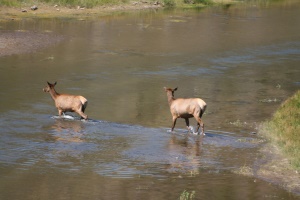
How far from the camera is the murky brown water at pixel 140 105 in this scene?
48.1 feet

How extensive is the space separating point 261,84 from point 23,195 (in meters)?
16.6

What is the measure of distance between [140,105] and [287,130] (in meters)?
5.94

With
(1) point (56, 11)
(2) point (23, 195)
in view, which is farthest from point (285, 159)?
(1) point (56, 11)

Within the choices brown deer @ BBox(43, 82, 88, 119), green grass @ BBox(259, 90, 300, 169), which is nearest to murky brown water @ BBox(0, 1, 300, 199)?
brown deer @ BBox(43, 82, 88, 119)

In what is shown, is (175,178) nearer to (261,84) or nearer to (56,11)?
(261,84)

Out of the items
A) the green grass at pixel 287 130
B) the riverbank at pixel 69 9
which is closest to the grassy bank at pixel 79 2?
the riverbank at pixel 69 9

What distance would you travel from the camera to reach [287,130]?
1925cm

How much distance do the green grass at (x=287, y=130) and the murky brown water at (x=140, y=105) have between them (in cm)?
59

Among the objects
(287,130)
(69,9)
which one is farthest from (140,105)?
(69,9)

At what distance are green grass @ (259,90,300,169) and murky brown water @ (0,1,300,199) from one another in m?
0.59

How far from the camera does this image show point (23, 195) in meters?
13.7

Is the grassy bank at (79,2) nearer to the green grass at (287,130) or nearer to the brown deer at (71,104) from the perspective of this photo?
the brown deer at (71,104)

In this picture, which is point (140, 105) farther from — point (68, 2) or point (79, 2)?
point (79, 2)

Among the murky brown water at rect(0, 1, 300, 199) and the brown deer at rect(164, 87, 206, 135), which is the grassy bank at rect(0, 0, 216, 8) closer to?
the murky brown water at rect(0, 1, 300, 199)
